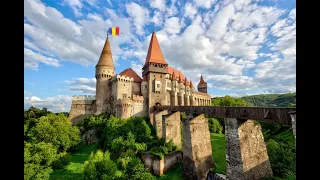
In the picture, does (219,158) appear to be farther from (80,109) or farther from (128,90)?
(80,109)

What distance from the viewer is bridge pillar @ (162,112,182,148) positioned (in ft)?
73.0

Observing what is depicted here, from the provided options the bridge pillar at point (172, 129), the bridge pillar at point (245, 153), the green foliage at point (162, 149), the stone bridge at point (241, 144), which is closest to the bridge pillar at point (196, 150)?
the stone bridge at point (241, 144)

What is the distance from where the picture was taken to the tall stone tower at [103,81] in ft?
102

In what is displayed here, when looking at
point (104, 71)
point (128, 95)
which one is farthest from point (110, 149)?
point (104, 71)

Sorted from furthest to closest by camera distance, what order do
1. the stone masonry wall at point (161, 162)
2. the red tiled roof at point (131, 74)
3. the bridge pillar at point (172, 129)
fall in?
1. the red tiled roof at point (131, 74)
2. the bridge pillar at point (172, 129)
3. the stone masonry wall at point (161, 162)

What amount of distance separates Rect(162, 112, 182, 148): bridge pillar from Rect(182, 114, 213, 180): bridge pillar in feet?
17.4

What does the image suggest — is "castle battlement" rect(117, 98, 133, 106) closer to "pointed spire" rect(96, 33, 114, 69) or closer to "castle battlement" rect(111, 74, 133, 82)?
"castle battlement" rect(111, 74, 133, 82)

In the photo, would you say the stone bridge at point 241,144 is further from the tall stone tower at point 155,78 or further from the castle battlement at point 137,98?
the castle battlement at point 137,98

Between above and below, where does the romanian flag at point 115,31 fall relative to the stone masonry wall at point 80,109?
above

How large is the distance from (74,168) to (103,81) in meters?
15.3

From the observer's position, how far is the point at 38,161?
17.6 metres

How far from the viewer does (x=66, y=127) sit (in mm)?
26016

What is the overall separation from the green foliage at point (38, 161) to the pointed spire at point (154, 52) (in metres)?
20.0
